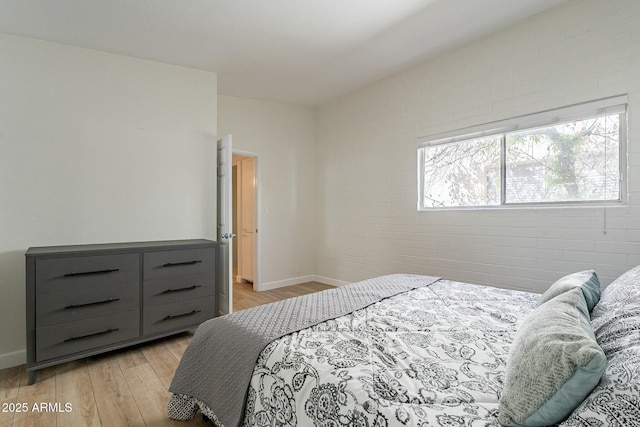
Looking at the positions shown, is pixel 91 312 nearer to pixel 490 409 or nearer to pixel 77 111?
pixel 77 111

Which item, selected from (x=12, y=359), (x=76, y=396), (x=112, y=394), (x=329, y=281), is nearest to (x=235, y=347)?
(x=112, y=394)

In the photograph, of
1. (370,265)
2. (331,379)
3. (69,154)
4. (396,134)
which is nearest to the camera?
(331,379)

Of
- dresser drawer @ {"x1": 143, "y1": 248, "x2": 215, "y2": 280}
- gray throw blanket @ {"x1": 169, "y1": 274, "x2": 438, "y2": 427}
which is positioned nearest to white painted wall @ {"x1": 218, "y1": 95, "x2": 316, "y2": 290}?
dresser drawer @ {"x1": 143, "y1": 248, "x2": 215, "y2": 280}

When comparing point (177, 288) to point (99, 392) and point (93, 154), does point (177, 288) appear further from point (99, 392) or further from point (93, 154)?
point (93, 154)

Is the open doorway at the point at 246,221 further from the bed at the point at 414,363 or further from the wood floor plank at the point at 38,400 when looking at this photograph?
the bed at the point at 414,363

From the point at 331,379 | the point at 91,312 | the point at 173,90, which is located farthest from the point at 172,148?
the point at 331,379

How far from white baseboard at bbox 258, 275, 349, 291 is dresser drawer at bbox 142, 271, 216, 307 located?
5.80 ft

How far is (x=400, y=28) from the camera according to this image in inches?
116

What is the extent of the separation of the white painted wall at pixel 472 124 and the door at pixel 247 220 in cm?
119

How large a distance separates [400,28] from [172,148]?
103 inches

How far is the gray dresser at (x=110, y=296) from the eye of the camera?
2324 millimetres

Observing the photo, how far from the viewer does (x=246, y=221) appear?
5309 millimetres

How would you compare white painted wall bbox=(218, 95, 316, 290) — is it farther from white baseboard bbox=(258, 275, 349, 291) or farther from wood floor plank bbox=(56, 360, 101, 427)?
wood floor plank bbox=(56, 360, 101, 427)

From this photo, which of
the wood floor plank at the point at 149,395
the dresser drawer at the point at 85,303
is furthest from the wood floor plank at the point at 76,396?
the dresser drawer at the point at 85,303
